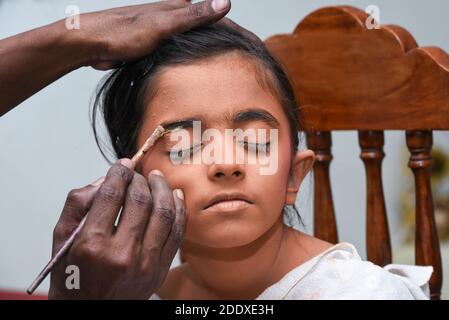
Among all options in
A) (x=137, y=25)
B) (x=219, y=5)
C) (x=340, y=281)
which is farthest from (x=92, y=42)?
(x=340, y=281)

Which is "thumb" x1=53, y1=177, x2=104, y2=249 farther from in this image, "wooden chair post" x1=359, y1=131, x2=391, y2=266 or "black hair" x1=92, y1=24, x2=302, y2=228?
"wooden chair post" x1=359, y1=131, x2=391, y2=266

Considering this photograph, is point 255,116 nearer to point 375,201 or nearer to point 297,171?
point 297,171

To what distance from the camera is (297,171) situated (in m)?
1.05

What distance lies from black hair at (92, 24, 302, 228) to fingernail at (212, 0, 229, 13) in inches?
1.5

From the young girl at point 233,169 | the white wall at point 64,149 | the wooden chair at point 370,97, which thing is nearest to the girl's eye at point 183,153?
the young girl at point 233,169

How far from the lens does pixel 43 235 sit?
211 cm

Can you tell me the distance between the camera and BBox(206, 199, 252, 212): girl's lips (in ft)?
2.93

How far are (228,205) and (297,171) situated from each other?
190 mm

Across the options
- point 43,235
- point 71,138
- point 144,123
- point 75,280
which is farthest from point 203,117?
point 43,235

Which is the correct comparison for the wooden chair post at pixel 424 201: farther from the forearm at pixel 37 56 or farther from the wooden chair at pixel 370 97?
the forearm at pixel 37 56

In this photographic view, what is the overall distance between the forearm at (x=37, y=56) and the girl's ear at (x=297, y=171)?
0.32 metres

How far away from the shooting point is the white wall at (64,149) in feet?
5.82

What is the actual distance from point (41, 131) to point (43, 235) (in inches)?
12.1

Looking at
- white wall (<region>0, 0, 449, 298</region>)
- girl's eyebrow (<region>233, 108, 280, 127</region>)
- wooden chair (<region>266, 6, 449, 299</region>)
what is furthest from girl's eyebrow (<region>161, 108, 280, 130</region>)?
white wall (<region>0, 0, 449, 298</region>)
